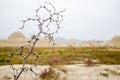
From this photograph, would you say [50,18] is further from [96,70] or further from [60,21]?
[96,70]

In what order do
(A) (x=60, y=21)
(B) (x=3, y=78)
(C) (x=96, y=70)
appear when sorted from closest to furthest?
1. (A) (x=60, y=21)
2. (B) (x=3, y=78)
3. (C) (x=96, y=70)

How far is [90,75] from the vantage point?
17.5 meters

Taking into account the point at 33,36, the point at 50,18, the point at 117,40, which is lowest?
the point at 117,40

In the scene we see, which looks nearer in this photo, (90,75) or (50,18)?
(50,18)

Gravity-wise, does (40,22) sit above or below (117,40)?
above

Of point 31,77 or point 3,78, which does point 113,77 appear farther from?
point 3,78

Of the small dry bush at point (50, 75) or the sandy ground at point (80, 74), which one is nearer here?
the small dry bush at point (50, 75)

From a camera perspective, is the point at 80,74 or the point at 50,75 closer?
the point at 50,75

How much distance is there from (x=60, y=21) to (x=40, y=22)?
0.30 meters

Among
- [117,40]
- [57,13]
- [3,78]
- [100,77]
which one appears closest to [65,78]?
[100,77]

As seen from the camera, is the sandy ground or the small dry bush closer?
the small dry bush

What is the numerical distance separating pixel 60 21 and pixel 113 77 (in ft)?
47.7

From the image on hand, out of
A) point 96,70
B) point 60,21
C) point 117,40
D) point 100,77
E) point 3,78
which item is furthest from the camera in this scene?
point 117,40

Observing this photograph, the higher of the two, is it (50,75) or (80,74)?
(50,75)
